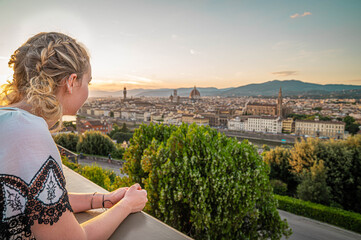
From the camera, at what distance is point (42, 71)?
1.84ft

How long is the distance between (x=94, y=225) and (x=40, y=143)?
0.86ft

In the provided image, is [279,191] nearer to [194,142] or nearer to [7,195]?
[194,142]

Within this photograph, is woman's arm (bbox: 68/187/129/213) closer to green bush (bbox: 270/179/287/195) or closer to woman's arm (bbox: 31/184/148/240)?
woman's arm (bbox: 31/184/148/240)

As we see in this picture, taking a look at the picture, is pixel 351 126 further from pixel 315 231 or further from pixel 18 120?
pixel 18 120

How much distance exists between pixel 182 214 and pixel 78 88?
2.32m

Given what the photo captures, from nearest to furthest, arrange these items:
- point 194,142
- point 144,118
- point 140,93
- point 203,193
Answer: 1. point 203,193
2. point 194,142
3. point 144,118
4. point 140,93

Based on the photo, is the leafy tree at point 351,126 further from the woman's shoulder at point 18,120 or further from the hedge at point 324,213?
the woman's shoulder at point 18,120

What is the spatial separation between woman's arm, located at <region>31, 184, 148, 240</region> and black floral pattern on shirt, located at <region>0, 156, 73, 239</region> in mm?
17

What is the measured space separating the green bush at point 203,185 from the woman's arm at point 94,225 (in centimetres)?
170

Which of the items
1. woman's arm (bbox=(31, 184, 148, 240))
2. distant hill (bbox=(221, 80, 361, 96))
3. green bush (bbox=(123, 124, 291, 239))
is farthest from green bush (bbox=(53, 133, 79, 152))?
distant hill (bbox=(221, 80, 361, 96))

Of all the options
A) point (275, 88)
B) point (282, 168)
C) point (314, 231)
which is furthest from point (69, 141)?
point (275, 88)

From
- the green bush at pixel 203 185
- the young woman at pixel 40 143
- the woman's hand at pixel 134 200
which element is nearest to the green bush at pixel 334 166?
the green bush at pixel 203 185

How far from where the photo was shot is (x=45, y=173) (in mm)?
434

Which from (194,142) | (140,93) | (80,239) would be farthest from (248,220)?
(140,93)
